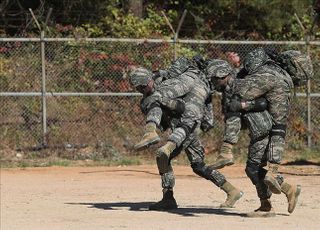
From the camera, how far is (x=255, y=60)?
1189 centimetres

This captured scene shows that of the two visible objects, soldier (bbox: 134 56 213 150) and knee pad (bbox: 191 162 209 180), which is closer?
soldier (bbox: 134 56 213 150)

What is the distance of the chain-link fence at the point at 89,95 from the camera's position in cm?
2123

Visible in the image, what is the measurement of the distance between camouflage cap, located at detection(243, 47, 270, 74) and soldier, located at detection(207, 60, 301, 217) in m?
0.20

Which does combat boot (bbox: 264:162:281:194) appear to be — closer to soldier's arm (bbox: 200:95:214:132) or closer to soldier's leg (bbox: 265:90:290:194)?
soldier's leg (bbox: 265:90:290:194)

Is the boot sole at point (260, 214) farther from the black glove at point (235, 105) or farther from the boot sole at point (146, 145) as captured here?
the boot sole at point (146, 145)

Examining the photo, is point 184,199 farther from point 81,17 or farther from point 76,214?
point 81,17

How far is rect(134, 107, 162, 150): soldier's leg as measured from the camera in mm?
11648

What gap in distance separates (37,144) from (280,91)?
10208 millimetres

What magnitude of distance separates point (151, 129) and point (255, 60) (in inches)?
57.1

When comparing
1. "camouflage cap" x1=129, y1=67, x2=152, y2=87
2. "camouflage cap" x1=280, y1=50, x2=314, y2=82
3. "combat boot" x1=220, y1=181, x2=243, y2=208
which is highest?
"camouflage cap" x1=280, y1=50, x2=314, y2=82

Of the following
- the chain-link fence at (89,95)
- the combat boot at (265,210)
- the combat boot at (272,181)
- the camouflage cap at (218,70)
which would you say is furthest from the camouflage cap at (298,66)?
the chain-link fence at (89,95)

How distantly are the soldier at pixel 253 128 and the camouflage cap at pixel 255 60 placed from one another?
20 cm

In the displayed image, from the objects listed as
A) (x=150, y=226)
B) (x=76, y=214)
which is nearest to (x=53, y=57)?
(x=76, y=214)

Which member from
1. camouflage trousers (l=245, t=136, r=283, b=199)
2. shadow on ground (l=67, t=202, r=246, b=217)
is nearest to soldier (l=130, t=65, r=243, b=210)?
shadow on ground (l=67, t=202, r=246, b=217)
